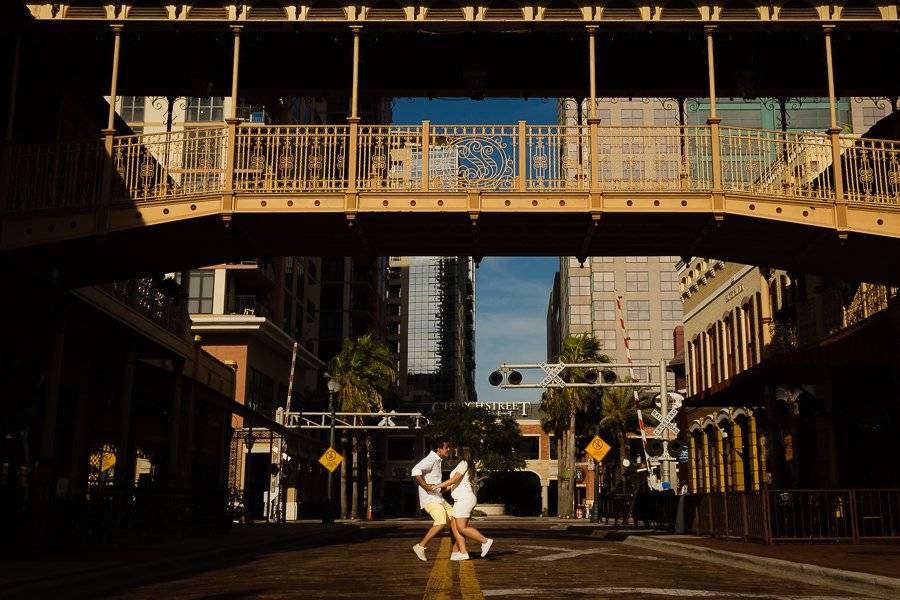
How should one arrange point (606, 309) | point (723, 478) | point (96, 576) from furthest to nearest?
point (606, 309) → point (723, 478) → point (96, 576)

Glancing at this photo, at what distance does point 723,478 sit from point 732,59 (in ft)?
67.7

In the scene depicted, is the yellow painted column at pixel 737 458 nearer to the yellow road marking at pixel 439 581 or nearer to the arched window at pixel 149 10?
the yellow road marking at pixel 439 581

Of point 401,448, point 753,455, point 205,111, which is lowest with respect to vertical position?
point 753,455

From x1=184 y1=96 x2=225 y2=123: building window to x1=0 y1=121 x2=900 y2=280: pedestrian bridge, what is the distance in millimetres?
40353

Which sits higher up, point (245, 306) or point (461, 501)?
point (245, 306)

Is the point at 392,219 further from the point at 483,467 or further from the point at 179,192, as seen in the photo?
the point at 483,467

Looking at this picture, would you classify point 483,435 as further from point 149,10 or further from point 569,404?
point 149,10

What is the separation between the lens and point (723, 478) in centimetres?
3603

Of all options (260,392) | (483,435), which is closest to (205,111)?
(260,392)

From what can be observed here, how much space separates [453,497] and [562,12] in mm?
8549

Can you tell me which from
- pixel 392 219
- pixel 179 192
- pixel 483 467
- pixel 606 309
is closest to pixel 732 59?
pixel 392 219

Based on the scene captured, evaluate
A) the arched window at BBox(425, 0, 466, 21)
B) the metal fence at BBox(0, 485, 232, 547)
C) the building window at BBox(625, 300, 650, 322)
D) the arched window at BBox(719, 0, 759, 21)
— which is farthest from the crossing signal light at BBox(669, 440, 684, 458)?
the building window at BBox(625, 300, 650, 322)

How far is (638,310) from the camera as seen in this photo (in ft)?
388

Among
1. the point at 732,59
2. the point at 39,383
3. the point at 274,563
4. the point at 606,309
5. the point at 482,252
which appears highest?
the point at 606,309
